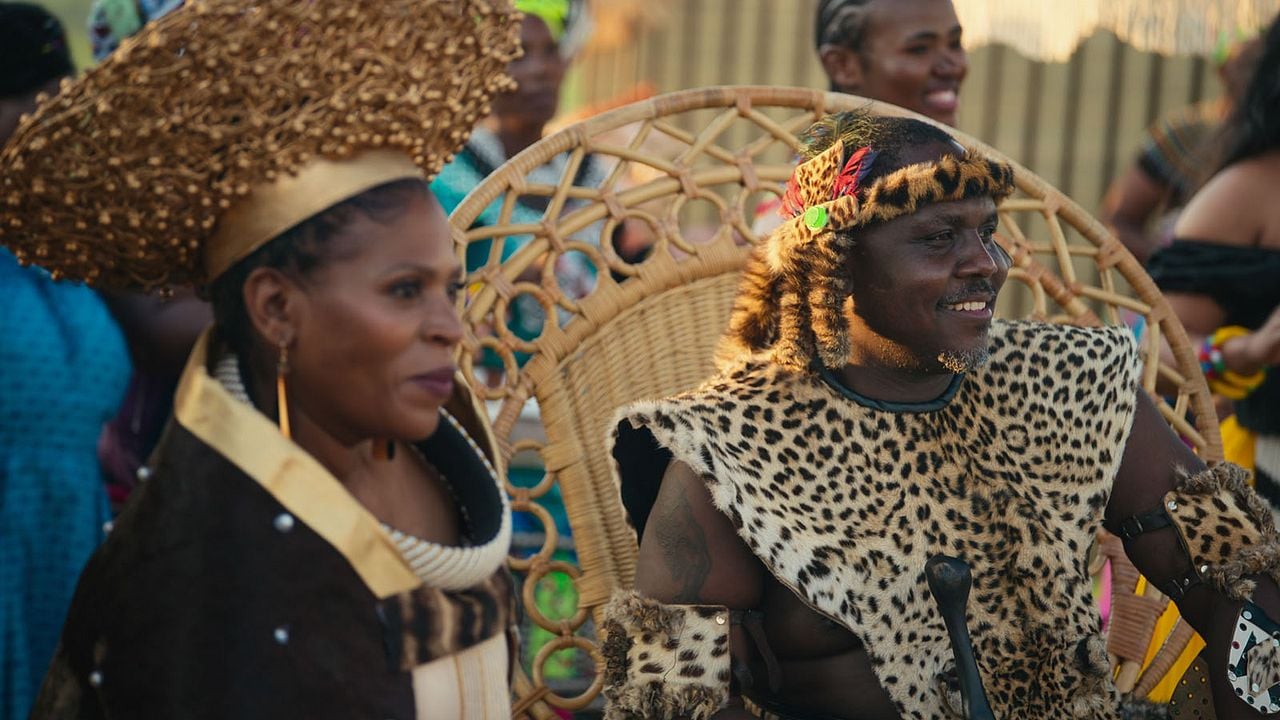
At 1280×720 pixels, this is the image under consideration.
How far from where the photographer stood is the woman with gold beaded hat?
5.95ft

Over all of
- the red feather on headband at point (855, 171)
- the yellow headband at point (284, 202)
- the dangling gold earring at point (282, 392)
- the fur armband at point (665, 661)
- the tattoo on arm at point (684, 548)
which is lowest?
the fur armband at point (665, 661)

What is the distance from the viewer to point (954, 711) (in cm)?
262

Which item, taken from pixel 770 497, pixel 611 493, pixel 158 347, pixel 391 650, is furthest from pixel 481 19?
pixel 158 347

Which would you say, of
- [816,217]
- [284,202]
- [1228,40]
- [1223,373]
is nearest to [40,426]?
[284,202]

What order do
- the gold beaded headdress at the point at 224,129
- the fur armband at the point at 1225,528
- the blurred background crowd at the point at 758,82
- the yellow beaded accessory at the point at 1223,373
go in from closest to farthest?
the gold beaded headdress at the point at 224,129
the fur armband at the point at 1225,528
the blurred background crowd at the point at 758,82
the yellow beaded accessory at the point at 1223,373

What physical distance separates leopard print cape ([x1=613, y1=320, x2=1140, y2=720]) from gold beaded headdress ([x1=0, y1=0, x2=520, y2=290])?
0.88m

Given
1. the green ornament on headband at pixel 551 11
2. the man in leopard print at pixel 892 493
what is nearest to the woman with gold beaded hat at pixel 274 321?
the man in leopard print at pixel 892 493

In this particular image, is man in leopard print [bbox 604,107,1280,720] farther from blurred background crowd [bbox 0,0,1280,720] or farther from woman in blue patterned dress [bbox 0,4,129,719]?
woman in blue patterned dress [bbox 0,4,129,719]

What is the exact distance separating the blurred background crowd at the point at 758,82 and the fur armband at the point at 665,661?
92cm

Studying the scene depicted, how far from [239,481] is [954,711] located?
4.50 ft

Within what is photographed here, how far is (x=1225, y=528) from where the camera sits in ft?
9.00

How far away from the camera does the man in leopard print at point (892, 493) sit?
2572 mm

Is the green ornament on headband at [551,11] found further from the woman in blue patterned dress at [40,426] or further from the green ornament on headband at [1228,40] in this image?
the green ornament on headband at [1228,40]

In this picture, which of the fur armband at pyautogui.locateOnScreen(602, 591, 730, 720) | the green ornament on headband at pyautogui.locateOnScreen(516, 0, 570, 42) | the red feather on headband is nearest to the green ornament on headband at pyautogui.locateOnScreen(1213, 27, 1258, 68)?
the green ornament on headband at pyautogui.locateOnScreen(516, 0, 570, 42)
